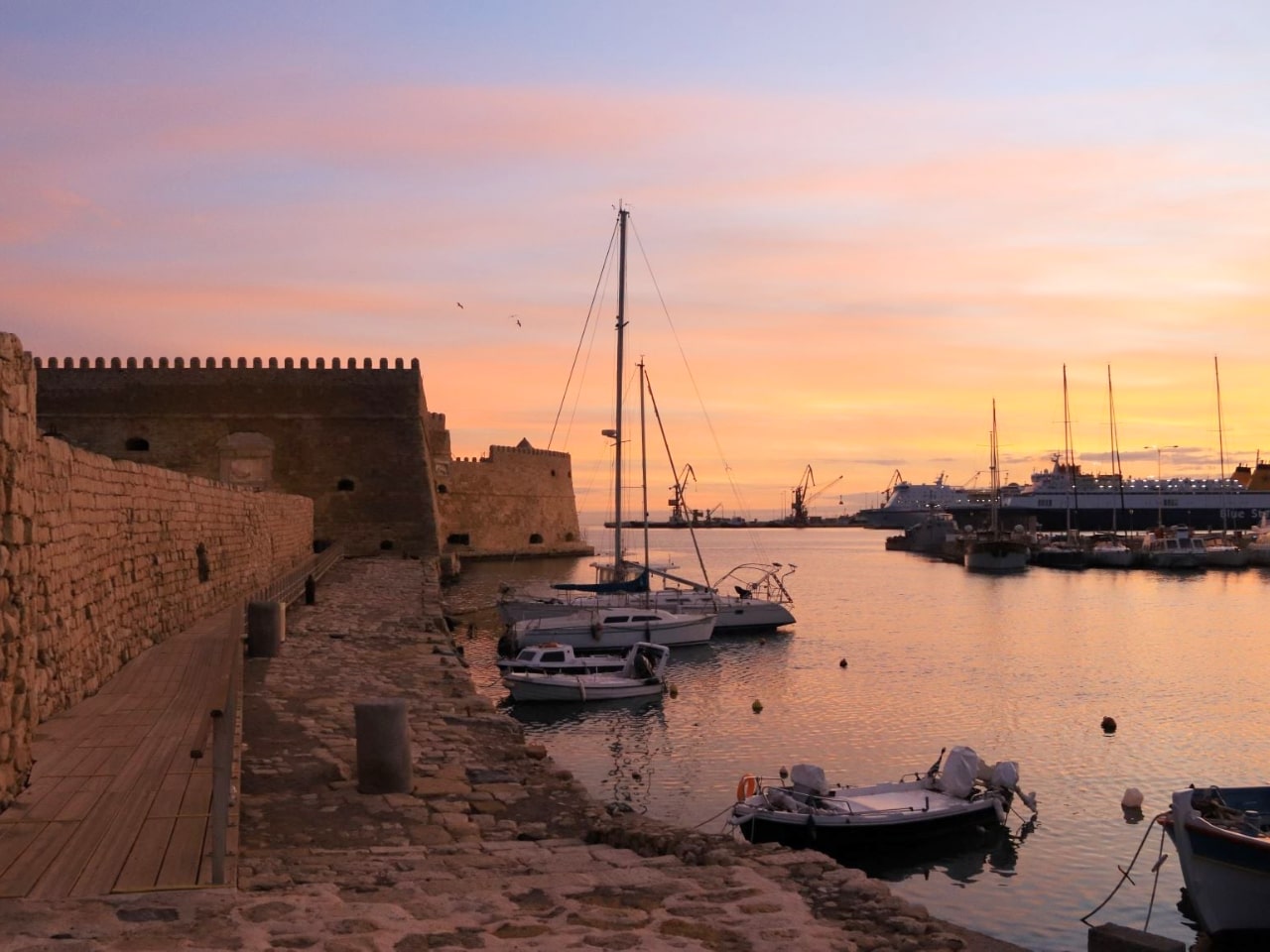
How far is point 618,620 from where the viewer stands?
2598 cm

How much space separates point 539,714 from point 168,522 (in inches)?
286

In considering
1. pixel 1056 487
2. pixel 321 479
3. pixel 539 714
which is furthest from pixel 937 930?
pixel 1056 487

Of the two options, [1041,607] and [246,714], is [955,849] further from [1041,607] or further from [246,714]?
[1041,607]

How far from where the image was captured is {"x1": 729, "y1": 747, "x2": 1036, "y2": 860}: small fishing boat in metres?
11.5

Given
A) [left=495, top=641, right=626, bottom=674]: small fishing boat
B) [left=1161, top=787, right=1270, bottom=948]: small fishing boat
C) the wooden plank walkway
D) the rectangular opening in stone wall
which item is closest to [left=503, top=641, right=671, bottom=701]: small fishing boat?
[left=495, top=641, right=626, bottom=674]: small fishing boat

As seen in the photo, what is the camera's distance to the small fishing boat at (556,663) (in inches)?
798

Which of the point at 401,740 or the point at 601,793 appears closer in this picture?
the point at 401,740

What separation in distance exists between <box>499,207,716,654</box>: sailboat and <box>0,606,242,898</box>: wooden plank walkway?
1542 centimetres

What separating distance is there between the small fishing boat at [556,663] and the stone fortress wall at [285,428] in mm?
21019

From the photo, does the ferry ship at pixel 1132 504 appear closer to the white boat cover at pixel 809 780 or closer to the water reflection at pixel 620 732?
the water reflection at pixel 620 732

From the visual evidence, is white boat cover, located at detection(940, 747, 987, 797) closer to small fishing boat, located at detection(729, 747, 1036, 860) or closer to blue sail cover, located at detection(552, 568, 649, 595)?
small fishing boat, located at detection(729, 747, 1036, 860)

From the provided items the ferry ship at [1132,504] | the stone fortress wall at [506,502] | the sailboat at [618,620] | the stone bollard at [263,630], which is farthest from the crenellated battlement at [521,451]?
the ferry ship at [1132,504]

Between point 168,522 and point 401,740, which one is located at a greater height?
point 168,522

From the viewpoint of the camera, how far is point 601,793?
13961 mm
